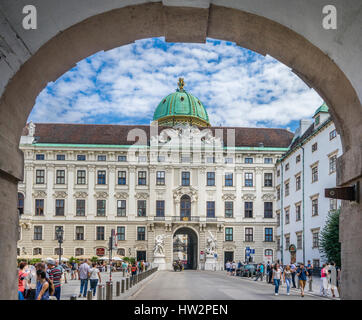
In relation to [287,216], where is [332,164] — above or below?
above

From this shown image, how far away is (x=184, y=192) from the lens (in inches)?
2906

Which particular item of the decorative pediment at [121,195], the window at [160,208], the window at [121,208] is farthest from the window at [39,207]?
the window at [160,208]

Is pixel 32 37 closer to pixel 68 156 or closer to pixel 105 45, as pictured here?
pixel 105 45

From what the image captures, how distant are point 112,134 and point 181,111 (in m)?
14.3

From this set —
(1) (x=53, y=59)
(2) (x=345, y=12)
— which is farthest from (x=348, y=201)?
(1) (x=53, y=59)

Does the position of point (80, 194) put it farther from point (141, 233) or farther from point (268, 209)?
point (268, 209)

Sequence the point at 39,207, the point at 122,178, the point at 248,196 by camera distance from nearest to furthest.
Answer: the point at 39,207, the point at 122,178, the point at 248,196

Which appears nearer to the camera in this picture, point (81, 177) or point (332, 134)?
point (332, 134)

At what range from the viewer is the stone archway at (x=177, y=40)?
7566mm

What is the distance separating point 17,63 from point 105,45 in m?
1.85

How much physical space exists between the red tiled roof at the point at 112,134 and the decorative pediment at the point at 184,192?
9.35 meters

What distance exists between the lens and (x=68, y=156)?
7350 cm

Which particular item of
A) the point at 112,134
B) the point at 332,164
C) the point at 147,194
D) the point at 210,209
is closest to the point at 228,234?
the point at 210,209

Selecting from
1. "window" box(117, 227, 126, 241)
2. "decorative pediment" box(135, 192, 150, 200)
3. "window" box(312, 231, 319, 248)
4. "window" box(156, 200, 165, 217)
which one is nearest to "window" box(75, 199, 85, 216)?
"window" box(117, 227, 126, 241)
